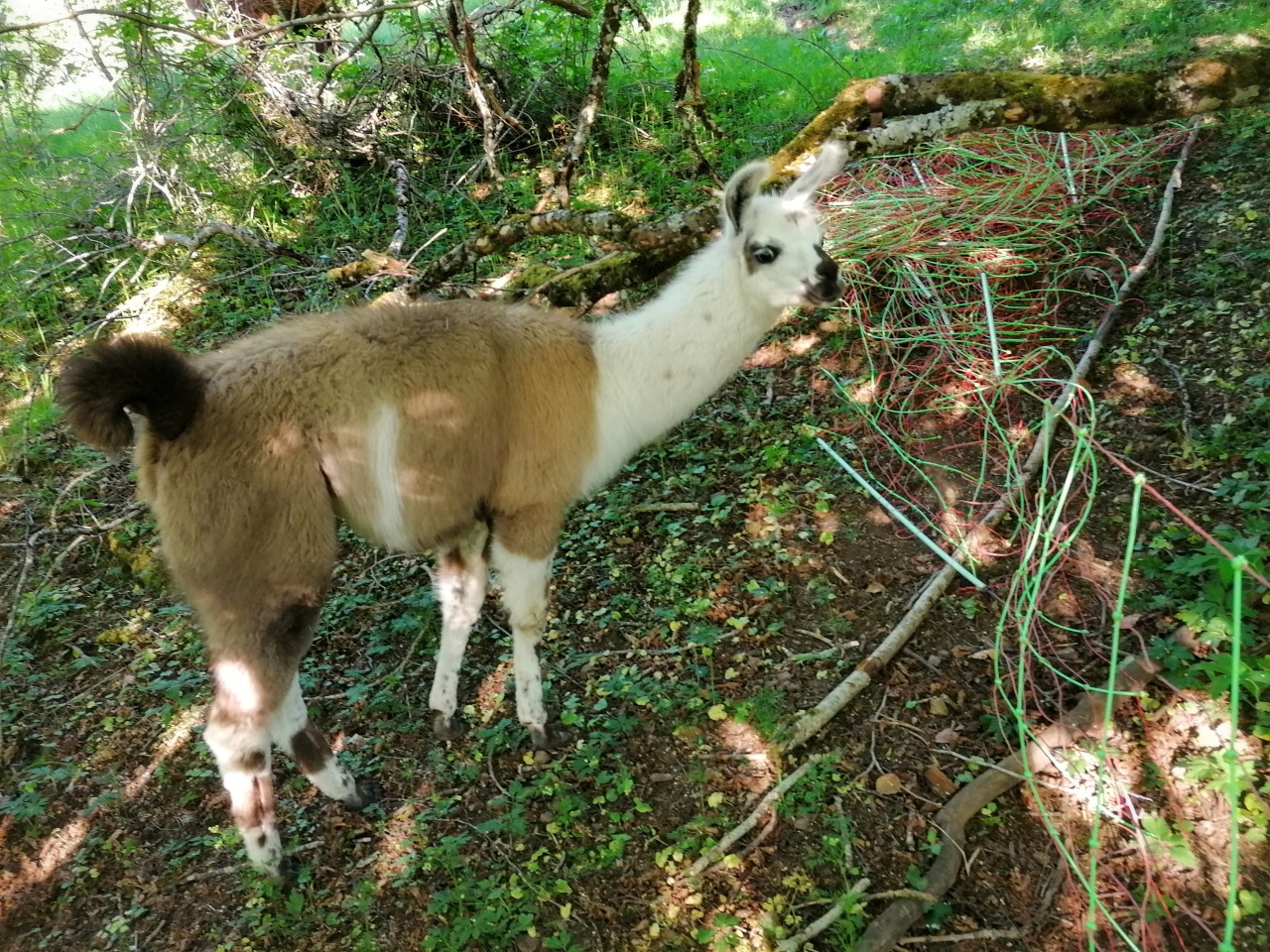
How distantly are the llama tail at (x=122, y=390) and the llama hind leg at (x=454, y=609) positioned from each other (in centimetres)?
123

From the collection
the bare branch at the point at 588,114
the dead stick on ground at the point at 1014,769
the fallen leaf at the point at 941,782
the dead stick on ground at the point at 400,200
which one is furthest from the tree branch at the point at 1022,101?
the fallen leaf at the point at 941,782

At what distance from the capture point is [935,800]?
2711 millimetres

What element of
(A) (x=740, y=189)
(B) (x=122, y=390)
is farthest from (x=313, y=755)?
(A) (x=740, y=189)

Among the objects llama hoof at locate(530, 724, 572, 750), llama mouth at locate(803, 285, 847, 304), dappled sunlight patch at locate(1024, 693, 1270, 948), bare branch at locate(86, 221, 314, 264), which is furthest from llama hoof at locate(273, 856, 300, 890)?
bare branch at locate(86, 221, 314, 264)

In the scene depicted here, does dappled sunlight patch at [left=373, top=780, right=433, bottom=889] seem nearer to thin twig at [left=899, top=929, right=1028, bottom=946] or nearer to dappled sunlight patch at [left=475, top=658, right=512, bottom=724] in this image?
dappled sunlight patch at [left=475, top=658, right=512, bottom=724]

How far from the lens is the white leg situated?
3059 mm

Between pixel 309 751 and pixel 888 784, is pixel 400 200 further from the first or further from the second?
pixel 888 784

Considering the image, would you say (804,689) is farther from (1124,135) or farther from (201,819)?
(1124,135)

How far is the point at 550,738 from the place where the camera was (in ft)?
10.9

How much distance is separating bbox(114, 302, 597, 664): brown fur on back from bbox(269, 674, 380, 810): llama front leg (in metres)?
0.59

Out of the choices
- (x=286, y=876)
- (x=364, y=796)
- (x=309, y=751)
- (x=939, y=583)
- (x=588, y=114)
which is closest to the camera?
(x=286, y=876)

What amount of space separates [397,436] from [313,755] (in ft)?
4.51

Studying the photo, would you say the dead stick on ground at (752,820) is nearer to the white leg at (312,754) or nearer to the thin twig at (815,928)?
the thin twig at (815,928)

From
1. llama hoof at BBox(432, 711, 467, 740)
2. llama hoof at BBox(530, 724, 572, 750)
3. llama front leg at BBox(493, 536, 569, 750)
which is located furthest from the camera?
llama hoof at BBox(432, 711, 467, 740)
